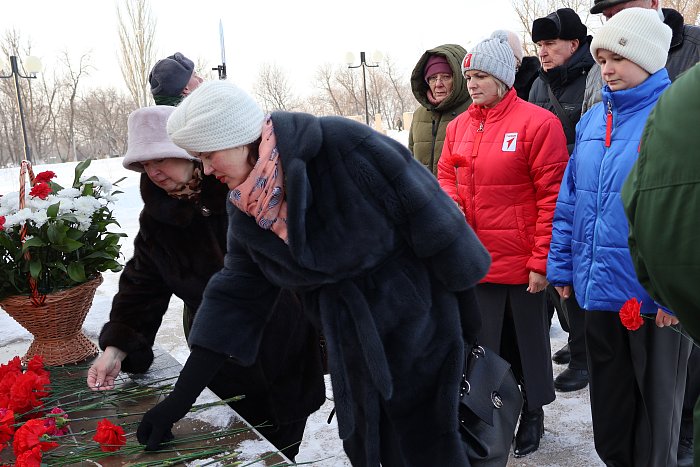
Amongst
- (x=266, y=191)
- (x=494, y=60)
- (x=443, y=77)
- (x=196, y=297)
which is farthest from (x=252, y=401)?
(x=443, y=77)

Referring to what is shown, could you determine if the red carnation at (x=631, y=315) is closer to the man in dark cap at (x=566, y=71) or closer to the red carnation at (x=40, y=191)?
the man in dark cap at (x=566, y=71)

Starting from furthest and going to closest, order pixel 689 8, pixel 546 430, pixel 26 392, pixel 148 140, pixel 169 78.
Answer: pixel 689 8
pixel 169 78
pixel 546 430
pixel 148 140
pixel 26 392

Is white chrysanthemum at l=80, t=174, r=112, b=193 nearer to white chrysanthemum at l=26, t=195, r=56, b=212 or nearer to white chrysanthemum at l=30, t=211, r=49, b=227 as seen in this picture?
white chrysanthemum at l=26, t=195, r=56, b=212

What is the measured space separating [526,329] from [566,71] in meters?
1.49

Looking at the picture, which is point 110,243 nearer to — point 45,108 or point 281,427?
point 281,427

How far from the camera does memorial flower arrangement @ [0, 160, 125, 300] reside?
2.11 meters

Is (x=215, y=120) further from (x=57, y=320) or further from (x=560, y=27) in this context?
(x=560, y=27)

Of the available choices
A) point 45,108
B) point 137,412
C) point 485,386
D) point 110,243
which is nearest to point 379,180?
point 485,386

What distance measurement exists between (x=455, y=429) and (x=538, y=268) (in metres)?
1.19

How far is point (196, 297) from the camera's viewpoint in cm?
213

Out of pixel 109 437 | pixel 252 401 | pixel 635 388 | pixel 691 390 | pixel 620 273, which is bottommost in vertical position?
pixel 691 390

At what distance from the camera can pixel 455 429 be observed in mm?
1681

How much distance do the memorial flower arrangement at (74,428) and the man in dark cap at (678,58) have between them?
200 cm

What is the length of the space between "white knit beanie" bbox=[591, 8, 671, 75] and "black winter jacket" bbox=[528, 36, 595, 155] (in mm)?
1051
